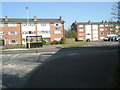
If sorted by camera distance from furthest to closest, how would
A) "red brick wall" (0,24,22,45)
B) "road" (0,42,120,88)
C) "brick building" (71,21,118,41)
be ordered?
"brick building" (71,21,118,41)
"red brick wall" (0,24,22,45)
"road" (0,42,120,88)

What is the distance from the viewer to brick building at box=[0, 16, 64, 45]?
170ft

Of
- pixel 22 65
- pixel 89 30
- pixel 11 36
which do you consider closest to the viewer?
pixel 22 65

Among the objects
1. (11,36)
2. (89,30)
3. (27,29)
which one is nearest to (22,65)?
(27,29)

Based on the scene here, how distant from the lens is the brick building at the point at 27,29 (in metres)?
51.7

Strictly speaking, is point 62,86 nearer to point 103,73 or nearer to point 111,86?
point 111,86

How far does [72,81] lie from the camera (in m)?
5.87

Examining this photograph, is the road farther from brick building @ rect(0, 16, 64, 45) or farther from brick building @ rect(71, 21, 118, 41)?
brick building @ rect(71, 21, 118, 41)

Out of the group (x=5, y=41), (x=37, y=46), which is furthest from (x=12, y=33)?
(x=37, y=46)

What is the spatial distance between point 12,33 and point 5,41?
10.2 feet

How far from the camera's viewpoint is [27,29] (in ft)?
170

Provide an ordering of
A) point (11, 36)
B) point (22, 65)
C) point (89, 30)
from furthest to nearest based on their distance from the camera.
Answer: point (89, 30), point (11, 36), point (22, 65)

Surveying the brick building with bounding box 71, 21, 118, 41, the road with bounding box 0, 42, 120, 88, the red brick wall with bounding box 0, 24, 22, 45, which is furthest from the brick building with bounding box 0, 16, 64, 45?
the road with bounding box 0, 42, 120, 88

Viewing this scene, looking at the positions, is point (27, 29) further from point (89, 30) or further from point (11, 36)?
point (89, 30)

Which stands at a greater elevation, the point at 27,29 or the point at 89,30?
the point at 89,30
